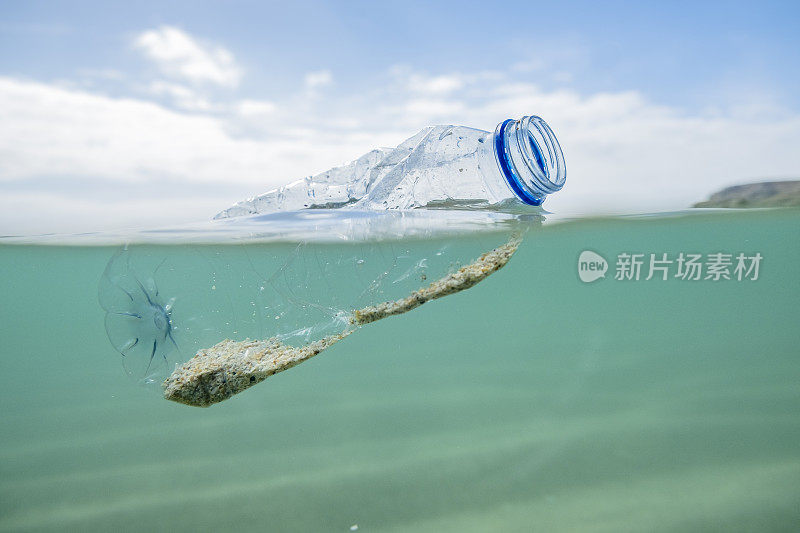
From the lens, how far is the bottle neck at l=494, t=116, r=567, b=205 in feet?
6.70

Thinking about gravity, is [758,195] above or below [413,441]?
above

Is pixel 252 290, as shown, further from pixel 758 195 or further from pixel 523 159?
pixel 758 195

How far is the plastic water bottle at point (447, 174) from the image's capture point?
206 cm

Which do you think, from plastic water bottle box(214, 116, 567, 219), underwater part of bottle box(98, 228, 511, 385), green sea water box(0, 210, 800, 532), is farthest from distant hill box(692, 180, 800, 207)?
underwater part of bottle box(98, 228, 511, 385)

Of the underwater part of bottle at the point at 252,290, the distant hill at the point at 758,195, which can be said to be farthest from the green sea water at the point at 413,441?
the distant hill at the point at 758,195

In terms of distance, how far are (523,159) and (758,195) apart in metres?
6.16

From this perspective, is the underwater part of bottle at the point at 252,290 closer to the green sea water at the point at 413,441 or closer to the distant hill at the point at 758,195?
the green sea water at the point at 413,441

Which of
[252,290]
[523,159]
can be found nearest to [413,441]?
[252,290]

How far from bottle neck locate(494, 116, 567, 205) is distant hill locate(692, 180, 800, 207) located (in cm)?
519

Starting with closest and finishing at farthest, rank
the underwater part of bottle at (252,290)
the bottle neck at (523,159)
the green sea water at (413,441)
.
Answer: the bottle neck at (523,159) < the underwater part of bottle at (252,290) < the green sea water at (413,441)

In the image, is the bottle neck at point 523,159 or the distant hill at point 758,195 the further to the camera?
the distant hill at point 758,195

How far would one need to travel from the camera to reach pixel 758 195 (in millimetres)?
6543

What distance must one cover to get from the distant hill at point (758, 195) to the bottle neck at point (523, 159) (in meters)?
5.19

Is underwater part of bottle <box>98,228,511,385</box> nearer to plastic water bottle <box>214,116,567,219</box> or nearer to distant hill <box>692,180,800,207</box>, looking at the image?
plastic water bottle <box>214,116,567,219</box>
